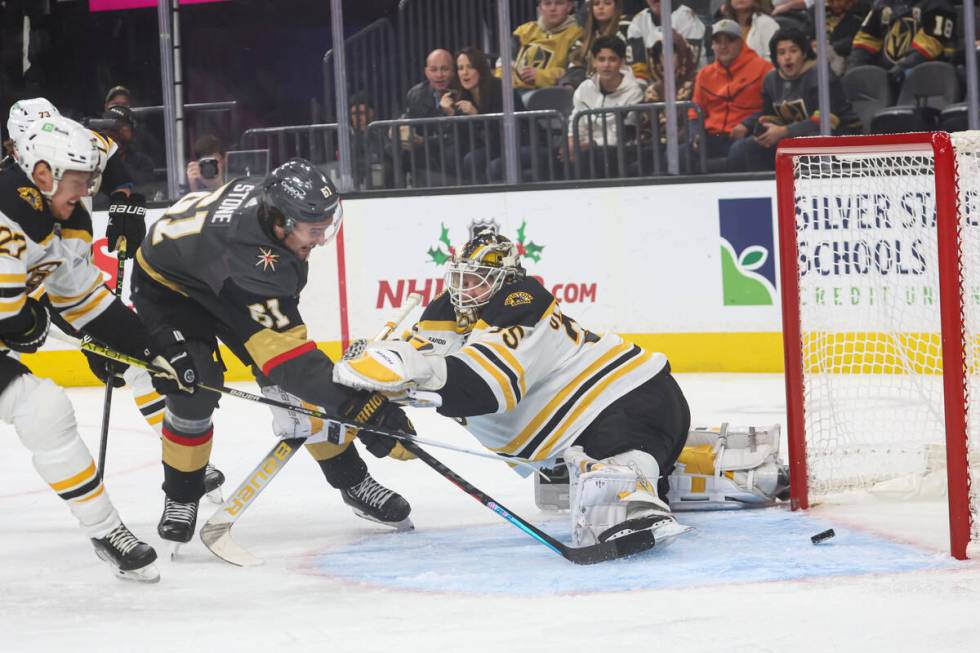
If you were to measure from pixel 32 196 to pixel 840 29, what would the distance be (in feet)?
13.8

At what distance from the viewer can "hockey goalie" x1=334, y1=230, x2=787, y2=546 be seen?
3.20 m

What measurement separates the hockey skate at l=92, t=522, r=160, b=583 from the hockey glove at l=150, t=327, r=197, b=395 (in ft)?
1.13

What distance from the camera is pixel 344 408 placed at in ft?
10.3

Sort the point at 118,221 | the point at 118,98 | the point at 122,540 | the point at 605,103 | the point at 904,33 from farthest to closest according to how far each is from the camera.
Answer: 1. the point at 118,98
2. the point at 605,103
3. the point at 904,33
4. the point at 118,221
5. the point at 122,540

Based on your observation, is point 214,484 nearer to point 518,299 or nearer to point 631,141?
point 518,299

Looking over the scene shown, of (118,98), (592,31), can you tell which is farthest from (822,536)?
(118,98)

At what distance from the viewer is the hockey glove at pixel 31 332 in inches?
124

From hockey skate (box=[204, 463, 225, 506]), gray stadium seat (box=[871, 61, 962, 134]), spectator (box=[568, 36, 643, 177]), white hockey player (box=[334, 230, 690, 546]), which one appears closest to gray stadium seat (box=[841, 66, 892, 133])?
gray stadium seat (box=[871, 61, 962, 134])

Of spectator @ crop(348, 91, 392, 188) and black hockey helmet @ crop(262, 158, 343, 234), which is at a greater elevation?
spectator @ crop(348, 91, 392, 188)

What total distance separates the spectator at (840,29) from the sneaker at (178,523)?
387 cm

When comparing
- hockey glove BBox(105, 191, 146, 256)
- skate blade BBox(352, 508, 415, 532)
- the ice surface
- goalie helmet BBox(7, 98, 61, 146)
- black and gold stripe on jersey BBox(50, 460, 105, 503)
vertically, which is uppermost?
goalie helmet BBox(7, 98, 61, 146)

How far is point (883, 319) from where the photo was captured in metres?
4.49

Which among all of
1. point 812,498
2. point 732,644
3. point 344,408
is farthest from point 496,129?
point 732,644

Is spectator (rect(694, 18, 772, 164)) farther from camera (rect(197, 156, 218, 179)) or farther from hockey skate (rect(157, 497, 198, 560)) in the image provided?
hockey skate (rect(157, 497, 198, 560))
